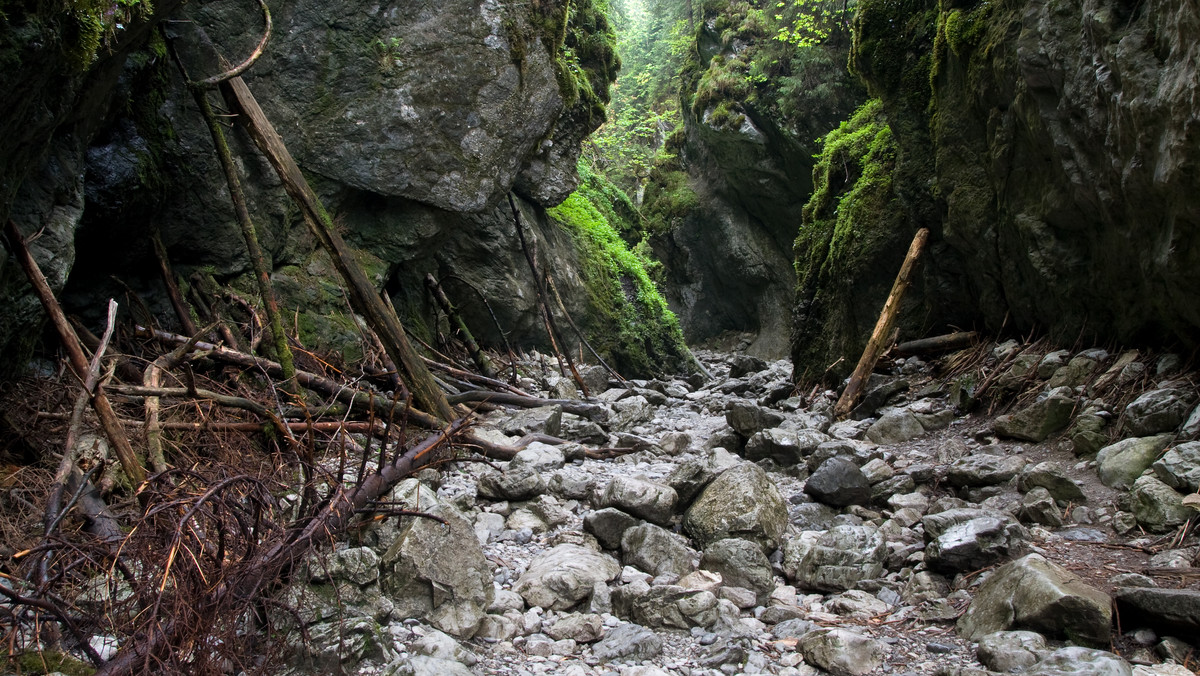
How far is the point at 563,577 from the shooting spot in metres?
2.89

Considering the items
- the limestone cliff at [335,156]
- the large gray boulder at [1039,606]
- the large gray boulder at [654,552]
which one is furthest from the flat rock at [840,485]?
the limestone cliff at [335,156]

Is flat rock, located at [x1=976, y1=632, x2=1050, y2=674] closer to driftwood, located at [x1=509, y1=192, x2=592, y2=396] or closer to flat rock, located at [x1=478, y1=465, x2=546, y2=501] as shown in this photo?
flat rock, located at [x1=478, y1=465, x2=546, y2=501]

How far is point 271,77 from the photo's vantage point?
6.48 m

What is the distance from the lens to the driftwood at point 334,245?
4.91 m

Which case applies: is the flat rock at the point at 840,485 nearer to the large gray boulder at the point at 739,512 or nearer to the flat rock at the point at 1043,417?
the large gray boulder at the point at 739,512

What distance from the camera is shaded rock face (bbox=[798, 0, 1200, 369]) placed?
3621mm

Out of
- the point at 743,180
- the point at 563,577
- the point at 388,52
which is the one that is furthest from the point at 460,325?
the point at 743,180

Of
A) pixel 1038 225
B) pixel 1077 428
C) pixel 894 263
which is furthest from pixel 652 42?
pixel 1077 428

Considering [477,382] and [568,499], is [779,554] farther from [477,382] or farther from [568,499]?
[477,382]

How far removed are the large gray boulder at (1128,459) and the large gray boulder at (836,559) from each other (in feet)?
4.45

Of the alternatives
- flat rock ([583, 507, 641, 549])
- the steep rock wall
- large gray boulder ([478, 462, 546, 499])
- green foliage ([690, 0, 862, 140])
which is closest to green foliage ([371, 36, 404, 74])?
large gray boulder ([478, 462, 546, 499])

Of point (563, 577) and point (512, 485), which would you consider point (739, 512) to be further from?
point (512, 485)

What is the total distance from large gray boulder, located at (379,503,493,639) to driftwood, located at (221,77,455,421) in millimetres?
2492

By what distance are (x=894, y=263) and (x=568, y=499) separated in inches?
231
